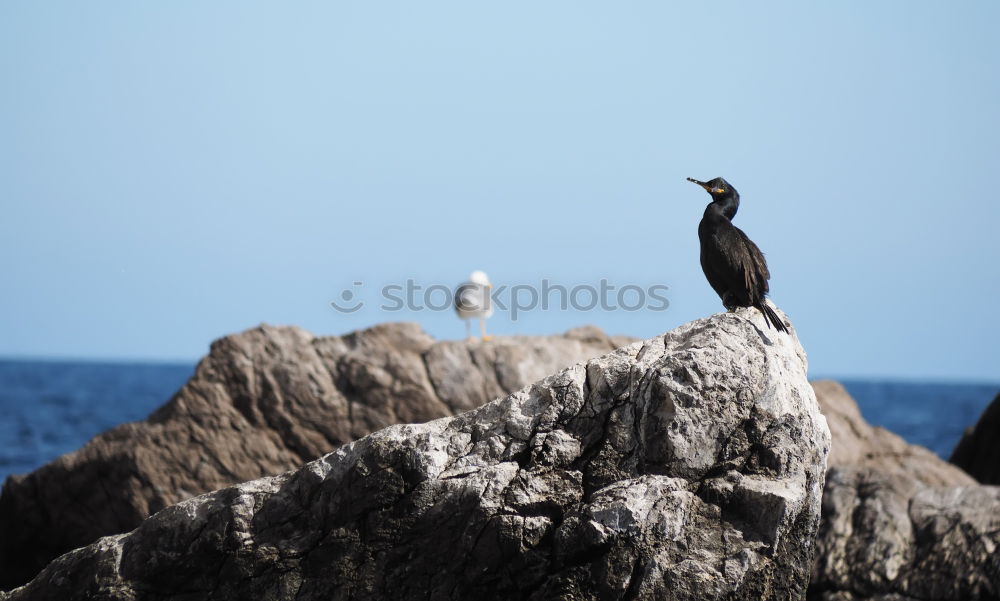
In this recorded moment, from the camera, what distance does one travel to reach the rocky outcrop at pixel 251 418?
12.6m

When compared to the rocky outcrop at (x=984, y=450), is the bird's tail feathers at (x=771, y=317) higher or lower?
higher

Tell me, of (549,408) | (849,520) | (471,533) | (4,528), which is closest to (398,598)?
(471,533)

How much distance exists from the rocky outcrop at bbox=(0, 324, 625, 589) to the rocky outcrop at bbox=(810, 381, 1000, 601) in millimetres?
4379

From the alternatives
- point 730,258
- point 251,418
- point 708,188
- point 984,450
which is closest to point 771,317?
point 730,258

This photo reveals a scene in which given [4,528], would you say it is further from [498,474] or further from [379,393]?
[498,474]

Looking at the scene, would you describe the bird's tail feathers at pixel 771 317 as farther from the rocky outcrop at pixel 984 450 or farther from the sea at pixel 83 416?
the sea at pixel 83 416

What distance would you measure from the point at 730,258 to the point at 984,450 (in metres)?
10.5

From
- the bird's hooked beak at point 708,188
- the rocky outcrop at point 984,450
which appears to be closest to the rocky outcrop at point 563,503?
the bird's hooked beak at point 708,188

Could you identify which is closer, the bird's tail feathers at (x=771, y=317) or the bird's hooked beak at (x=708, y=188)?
the bird's tail feathers at (x=771, y=317)

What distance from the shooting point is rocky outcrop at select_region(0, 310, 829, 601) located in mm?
5953

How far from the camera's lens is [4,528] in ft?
42.4

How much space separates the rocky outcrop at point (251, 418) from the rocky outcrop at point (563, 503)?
19.9 feet

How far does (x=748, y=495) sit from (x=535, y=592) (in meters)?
1.32

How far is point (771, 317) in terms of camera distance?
6.84 meters
